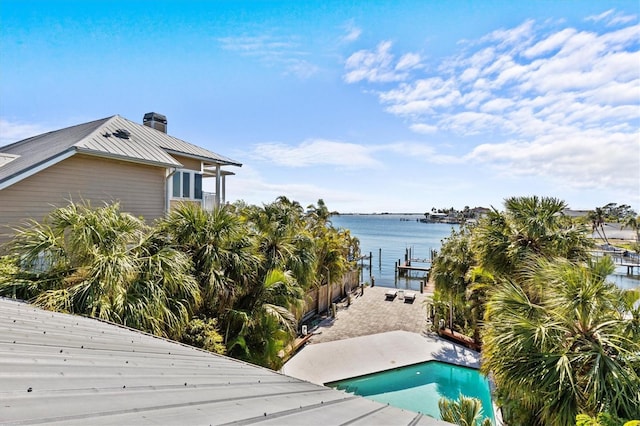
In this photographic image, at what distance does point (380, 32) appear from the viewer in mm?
10766

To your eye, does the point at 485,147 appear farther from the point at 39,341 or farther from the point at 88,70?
the point at 39,341

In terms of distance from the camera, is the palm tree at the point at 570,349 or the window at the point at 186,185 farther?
the window at the point at 186,185

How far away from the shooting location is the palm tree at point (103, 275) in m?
6.77

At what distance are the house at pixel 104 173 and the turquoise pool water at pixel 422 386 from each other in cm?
1037

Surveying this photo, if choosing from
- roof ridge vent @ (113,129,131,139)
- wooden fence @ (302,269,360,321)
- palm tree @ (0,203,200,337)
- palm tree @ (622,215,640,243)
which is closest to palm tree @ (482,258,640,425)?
palm tree @ (0,203,200,337)

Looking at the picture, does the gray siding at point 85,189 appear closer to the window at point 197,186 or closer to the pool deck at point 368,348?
the window at point 197,186

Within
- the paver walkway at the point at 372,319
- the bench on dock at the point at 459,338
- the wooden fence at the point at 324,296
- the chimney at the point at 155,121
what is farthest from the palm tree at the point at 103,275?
the bench on dock at the point at 459,338

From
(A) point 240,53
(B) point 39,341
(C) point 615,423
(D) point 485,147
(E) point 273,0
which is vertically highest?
(E) point 273,0

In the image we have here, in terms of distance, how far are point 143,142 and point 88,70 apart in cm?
347

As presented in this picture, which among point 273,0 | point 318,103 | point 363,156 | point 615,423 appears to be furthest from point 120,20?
point 363,156

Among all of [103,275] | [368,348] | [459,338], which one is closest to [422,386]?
[368,348]

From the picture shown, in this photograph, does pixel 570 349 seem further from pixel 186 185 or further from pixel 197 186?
pixel 197 186

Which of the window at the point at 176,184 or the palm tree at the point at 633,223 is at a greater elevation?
the window at the point at 176,184

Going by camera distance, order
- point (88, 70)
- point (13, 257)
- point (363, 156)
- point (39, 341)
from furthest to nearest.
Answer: point (363, 156) < point (88, 70) < point (13, 257) < point (39, 341)
